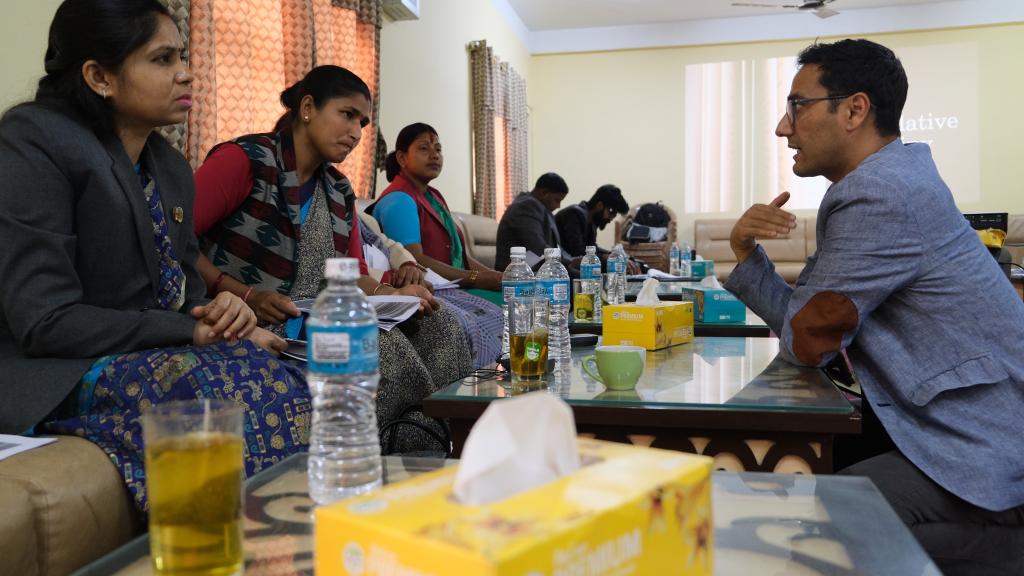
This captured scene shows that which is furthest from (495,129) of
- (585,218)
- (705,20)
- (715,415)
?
(715,415)

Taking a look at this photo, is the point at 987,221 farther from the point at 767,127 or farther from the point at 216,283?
the point at 216,283

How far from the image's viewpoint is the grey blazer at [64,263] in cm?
132

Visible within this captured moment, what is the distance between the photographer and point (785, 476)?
→ 37.5 inches

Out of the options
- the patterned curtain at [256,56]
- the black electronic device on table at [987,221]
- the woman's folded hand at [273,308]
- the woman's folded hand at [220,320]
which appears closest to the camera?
the woman's folded hand at [220,320]

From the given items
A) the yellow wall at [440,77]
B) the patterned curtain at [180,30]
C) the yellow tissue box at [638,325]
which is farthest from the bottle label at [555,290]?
the yellow wall at [440,77]

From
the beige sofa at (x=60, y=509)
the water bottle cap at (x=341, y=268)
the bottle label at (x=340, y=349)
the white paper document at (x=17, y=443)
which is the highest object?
the water bottle cap at (x=341, y=268)

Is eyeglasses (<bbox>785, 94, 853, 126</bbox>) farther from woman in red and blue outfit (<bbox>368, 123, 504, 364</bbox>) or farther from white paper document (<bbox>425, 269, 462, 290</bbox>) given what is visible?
white paper document (<bbox>425, 269, 462, 290</bbox>)

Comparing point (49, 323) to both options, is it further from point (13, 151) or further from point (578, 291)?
point (578, 291)

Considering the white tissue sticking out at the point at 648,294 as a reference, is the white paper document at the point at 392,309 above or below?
below

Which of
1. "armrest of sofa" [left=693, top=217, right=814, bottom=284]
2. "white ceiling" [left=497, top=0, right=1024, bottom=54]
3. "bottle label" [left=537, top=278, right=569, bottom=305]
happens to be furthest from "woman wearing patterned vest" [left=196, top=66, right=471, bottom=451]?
"armrest of sofa" [left=693, top=217, right=814, bottom=284]

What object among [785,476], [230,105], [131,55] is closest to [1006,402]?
[785,476]

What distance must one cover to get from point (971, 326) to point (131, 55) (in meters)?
1.55

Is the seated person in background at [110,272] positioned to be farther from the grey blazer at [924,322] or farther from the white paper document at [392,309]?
the grey blazer at [924,322]

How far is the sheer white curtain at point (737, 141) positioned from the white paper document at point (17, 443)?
26.3ft
